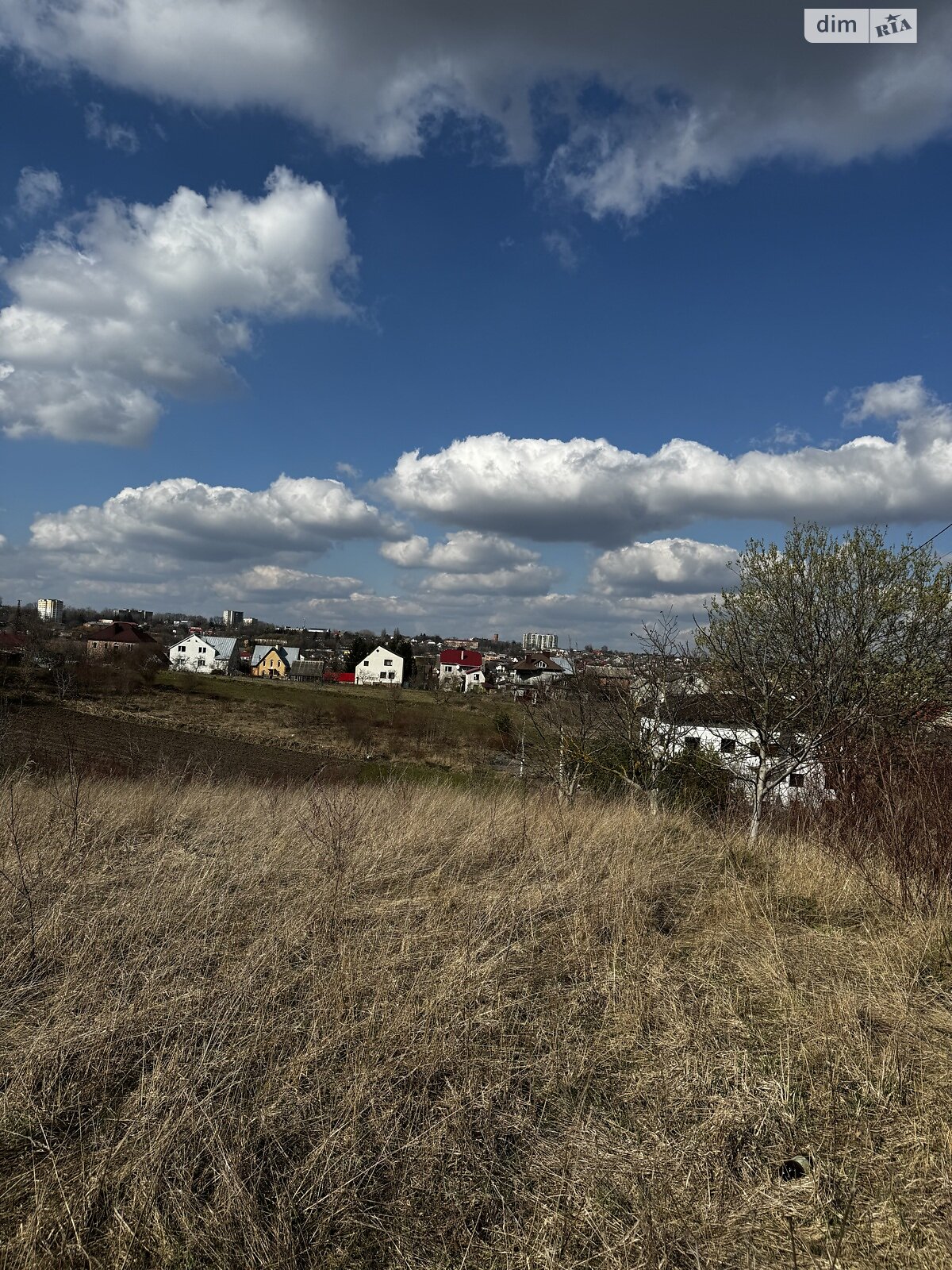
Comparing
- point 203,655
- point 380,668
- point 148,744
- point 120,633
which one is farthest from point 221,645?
point 148,744

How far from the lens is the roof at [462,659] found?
82.8 meters

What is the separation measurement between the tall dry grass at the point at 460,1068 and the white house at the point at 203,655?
268ft

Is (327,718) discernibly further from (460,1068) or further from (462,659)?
(462,659)

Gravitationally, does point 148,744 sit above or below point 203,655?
below

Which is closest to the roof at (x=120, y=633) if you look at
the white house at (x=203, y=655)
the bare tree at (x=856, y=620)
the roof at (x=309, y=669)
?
the white house at (x=203, y=655)

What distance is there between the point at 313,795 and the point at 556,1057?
19.7 ft

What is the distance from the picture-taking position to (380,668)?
7775 centimetres

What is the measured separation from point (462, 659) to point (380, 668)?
10276 millimetres

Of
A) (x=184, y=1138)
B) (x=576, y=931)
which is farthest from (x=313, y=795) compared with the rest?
(x=184, y=1138)

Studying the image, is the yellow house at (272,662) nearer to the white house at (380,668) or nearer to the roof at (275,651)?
the roof at (275,651)

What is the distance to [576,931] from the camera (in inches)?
178

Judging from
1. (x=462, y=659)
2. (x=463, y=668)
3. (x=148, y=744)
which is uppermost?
(x=462, y=659)

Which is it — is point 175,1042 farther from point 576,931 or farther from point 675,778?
point 675,778

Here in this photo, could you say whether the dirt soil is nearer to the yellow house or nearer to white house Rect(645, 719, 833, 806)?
white house Rect(645, 719, 833, 806)
